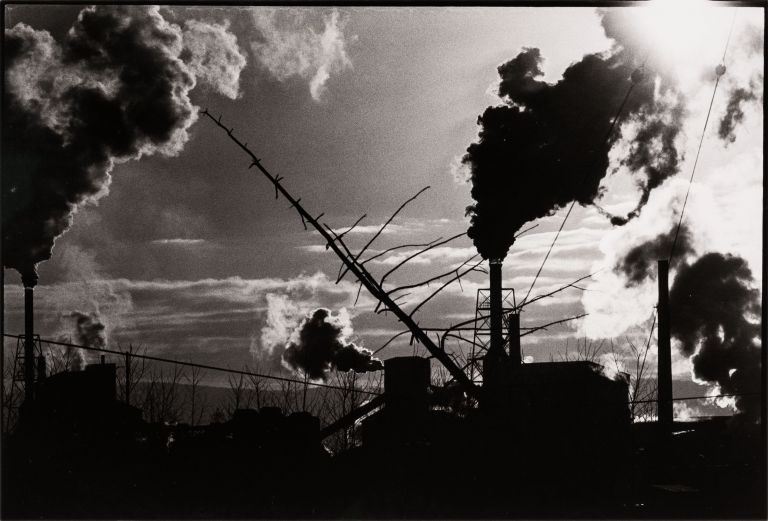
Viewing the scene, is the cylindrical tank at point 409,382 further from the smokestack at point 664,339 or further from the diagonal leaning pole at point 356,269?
the smokestack at point 664,339

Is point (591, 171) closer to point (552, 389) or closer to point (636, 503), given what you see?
point (552, 389)

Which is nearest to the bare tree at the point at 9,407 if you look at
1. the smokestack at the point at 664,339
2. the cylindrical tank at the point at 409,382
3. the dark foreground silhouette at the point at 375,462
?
the dark foreground silhouette at the point at 375,462

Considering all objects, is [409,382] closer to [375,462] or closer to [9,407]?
[375,462]

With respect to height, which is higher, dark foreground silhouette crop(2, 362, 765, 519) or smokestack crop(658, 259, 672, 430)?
smokestack crop(658, 259, 672, 430)

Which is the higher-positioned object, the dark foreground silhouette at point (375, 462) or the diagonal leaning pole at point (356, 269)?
the diagonal leaning pole at point (356, 269)

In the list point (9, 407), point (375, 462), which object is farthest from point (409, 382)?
point (9, 407)

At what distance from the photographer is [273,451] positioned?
11.7 metres

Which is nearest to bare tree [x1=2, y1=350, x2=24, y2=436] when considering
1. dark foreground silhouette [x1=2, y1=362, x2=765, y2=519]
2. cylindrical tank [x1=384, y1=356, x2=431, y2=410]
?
dark foreground silhouette [x1=2, y1=362, x2=765, y2=519]

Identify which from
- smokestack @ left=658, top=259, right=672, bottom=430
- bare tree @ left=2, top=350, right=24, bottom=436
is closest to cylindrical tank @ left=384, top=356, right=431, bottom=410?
bare tree @ left=2, top=350, right=24, bottom=436

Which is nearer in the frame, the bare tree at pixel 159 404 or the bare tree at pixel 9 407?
the bare tree at pixel 9 407

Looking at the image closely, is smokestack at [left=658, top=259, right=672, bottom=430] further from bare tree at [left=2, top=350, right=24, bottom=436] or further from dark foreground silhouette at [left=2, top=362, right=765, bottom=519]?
bare tree at [left=2, top=350, right=24, bottom=436]

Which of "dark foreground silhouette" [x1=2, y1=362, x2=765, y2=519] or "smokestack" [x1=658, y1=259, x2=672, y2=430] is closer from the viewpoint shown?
"dark foreground silhouette" [x1=2, y1=362, x2=765, y2=519]

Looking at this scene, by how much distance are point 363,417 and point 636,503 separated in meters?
4.54

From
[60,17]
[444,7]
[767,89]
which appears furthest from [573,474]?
[60,17]
